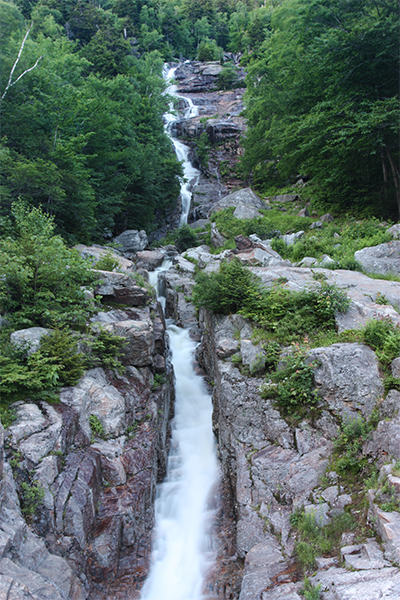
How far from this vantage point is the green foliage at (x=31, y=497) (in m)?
5.78

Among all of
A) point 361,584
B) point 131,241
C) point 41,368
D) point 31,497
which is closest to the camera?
point 361,584

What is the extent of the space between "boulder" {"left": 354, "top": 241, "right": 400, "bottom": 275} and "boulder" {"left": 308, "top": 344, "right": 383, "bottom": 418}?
5582 mm

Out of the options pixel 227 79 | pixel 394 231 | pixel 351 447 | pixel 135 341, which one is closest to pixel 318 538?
pixel 351 447

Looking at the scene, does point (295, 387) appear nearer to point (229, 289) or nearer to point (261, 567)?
point (261, 567)

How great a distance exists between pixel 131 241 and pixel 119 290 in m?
12.9

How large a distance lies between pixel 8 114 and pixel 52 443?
46.2ft

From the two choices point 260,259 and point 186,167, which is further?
point 186,167

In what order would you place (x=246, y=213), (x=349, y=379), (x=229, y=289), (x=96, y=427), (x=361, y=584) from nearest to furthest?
1. (x=361, y=584)
2. (x=349, y=379)
3. (x=96, y=427)
4. (x=229, y=289)
5. (x=246, y=213)

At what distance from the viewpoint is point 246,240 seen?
14.7 metres

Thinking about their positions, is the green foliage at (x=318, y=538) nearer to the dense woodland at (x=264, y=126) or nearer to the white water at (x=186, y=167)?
the dense woodland at (x=264, y=126)

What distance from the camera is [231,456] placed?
8.38m

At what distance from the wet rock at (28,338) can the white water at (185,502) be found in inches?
201

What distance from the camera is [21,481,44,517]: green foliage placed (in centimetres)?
578

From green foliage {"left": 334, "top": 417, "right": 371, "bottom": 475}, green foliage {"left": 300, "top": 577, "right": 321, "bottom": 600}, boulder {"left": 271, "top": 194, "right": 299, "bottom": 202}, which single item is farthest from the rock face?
boulder {"left": 271, "top": 194, "right": 299, "bottom": 202}
